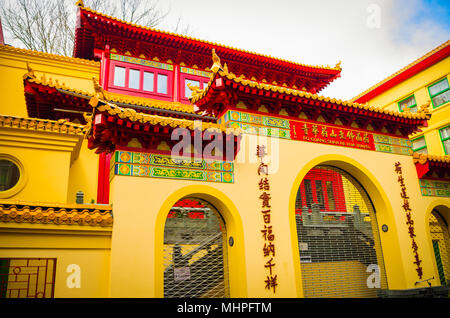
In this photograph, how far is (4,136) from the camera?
27.5 ft

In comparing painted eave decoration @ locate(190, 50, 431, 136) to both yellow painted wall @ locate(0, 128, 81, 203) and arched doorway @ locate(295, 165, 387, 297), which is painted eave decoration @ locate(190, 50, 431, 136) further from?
yellow painted wall @ locate(0, 128, 81, 203)

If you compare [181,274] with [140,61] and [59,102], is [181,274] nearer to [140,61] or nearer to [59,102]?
[59,102]

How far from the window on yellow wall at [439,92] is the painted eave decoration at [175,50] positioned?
569cm

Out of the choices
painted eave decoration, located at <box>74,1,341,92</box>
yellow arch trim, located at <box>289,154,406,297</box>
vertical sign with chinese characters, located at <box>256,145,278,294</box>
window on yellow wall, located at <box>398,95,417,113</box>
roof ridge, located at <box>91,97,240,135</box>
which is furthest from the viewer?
window on yellow wall, located at <box>398,95,417,113</box>

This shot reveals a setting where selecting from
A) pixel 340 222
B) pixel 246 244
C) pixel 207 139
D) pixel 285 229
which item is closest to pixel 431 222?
pixel 340 222

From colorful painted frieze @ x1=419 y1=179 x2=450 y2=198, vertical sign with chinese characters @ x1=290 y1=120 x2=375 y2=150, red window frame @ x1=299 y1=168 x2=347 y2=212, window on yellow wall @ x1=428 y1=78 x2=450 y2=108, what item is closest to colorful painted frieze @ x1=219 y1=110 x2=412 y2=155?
vertical sign with chinese characters @ x1=290 y1=120 x2=375 y2=150

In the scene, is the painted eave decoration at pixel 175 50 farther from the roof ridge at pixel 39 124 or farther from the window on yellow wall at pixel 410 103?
the window on yellow wall at pixel 410 103

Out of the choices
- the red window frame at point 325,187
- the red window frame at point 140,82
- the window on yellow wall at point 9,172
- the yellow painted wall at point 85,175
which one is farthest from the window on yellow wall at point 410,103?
the window on yellow wall at point 9,172

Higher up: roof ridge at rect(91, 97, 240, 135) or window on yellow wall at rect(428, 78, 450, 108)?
window on yellow wall at rect(428, 78, 450, 108)

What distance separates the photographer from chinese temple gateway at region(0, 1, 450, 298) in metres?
6.28

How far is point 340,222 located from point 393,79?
467 inches

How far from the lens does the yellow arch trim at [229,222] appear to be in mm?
6777

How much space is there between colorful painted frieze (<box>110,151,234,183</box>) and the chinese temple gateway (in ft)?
0.08
